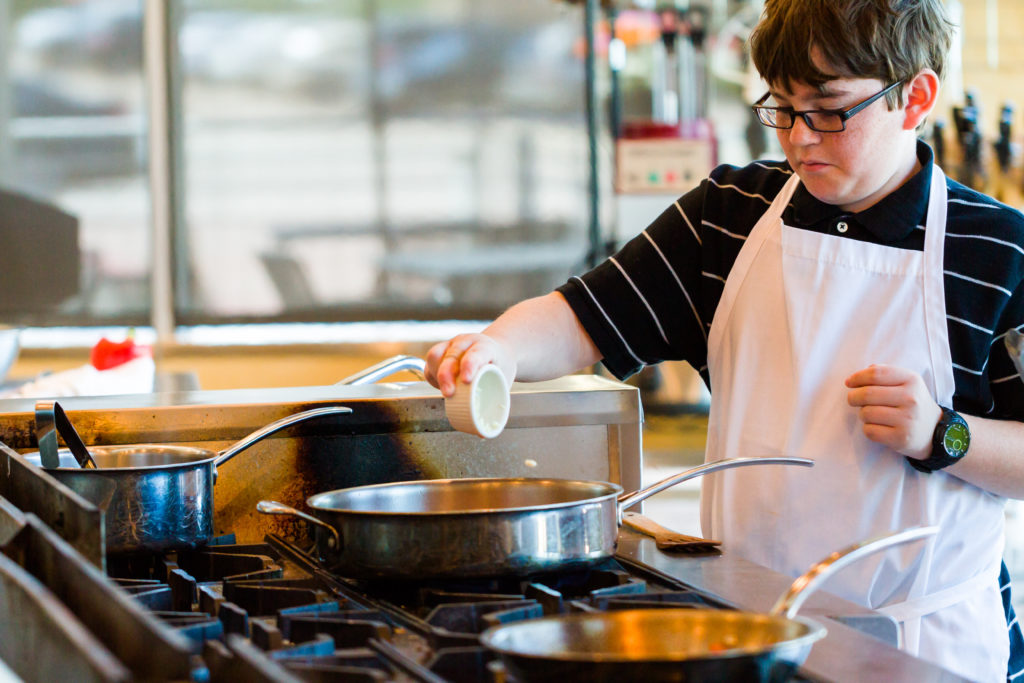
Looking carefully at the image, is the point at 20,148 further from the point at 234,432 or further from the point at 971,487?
the point at 971,487

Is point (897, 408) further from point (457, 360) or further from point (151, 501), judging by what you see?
point (151, 501)

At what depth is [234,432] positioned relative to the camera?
1.29 meters

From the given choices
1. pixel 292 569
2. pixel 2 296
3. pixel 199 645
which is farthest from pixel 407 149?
pixel 199 645

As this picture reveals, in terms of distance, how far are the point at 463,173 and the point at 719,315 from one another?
10.6 ft

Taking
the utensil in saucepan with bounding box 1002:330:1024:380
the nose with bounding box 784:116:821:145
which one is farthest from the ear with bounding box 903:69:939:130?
the utensil in saucepan with bounding box 1002:330:1024:380

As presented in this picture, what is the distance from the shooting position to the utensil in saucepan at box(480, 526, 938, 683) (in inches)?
22.7

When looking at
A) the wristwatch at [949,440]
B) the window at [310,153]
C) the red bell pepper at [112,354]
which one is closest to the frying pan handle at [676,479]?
the wristwatch at [949,440]

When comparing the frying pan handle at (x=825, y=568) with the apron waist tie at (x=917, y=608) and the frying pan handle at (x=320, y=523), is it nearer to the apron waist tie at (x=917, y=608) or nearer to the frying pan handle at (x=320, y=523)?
the frying pan handle at (x=320, y=523)

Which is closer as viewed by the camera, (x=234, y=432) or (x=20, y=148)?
(x=234, y=432)

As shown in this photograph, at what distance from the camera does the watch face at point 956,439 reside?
115 centimetres

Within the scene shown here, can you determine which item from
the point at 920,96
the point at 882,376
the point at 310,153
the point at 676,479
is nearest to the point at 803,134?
the point at 920,96

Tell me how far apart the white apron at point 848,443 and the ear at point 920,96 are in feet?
0.26

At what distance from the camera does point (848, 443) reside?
1.23 meters

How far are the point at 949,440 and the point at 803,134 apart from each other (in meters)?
0.35
